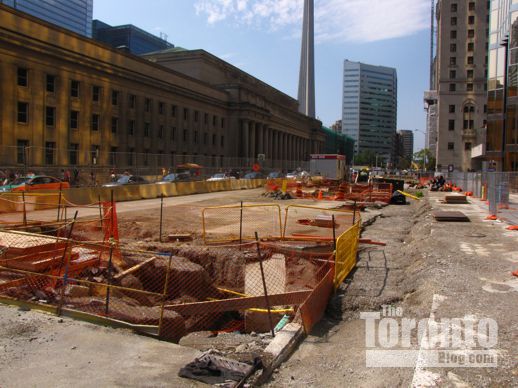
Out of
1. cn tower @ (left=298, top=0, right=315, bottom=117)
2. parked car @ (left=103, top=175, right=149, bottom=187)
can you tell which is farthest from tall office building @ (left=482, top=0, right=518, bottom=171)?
cn tower @ (left=298, top=0, right=315, bottom=117)

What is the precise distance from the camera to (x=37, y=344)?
235 inches

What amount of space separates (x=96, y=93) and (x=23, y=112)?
11.3m

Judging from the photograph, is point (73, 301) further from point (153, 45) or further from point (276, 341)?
point (153, 45)

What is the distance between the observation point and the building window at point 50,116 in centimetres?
4828

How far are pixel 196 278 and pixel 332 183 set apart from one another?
36451 millimetres

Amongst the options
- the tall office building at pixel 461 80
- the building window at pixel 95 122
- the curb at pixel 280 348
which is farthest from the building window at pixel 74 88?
the tall office building at pixel 461 80

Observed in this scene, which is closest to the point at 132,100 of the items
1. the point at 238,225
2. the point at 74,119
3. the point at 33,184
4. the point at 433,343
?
the point at 74,119

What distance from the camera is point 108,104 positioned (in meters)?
57.2

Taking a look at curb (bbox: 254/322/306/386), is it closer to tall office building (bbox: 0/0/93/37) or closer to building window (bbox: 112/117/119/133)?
building window (bbox: 112/117/119/133)

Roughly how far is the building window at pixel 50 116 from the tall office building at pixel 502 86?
43.3 meters

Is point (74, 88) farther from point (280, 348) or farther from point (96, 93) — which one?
point (280, 348)

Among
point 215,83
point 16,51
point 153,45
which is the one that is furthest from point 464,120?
point 153,45

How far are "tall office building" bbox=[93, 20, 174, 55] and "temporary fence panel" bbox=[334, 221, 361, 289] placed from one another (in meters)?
154

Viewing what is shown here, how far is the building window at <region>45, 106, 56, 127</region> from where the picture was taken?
48281mm
